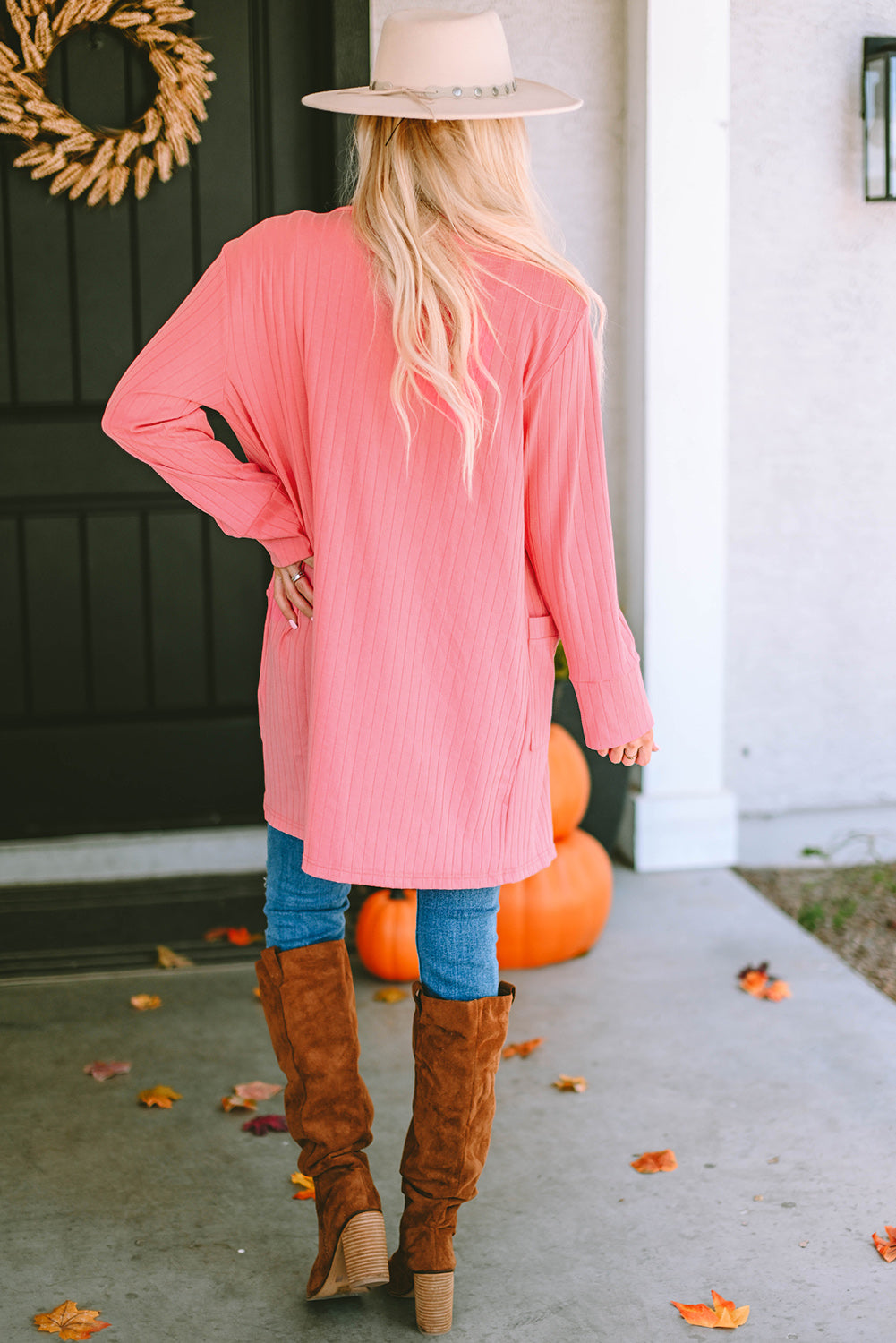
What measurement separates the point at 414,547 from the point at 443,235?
34 cm

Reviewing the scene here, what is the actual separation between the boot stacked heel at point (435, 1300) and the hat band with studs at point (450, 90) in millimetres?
1402

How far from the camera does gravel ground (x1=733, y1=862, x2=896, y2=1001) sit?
9.93 feet

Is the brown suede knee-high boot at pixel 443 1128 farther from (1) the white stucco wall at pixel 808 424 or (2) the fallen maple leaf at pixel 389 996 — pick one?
(1) the white stucco wall at pixel 808 424

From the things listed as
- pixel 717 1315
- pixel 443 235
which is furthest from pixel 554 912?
pixel 443 235

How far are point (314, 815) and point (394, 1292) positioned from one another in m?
0.68

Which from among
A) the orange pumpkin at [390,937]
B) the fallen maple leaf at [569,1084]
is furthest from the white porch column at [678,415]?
the fallen maple leaf at [569,1084]

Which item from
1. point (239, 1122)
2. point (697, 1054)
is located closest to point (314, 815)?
point (239, 1122)

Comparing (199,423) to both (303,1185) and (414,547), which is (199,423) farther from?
(303,1185)

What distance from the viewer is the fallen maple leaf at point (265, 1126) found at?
2.19 meters

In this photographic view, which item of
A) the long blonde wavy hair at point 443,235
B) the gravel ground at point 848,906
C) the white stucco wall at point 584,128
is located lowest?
the gravel ground at point 848,906

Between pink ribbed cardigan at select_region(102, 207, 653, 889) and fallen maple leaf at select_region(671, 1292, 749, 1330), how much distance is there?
62 centimetres

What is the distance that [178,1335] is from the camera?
1674 mm

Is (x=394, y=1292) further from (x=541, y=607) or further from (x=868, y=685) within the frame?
(x=868, y=685)

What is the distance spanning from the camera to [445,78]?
4.83 ft
